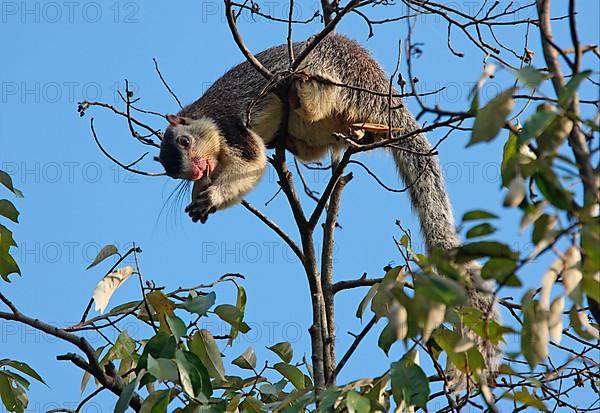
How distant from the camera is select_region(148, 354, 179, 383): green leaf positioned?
2.35m

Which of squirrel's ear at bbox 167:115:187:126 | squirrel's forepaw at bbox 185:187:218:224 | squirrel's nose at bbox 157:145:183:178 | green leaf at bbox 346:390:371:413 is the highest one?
squirrel's ear at bbox 167:115:187:126

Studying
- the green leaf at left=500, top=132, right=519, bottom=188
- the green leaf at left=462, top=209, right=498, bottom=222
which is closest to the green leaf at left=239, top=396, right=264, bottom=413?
the green leaf at left=500, top=132, right=519, bottom=188

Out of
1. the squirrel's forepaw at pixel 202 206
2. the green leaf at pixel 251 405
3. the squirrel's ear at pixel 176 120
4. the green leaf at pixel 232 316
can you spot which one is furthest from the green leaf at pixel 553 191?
the squirrel's ear at pixel 176 120

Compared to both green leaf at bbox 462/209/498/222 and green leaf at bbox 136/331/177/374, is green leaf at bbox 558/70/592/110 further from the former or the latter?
green leaf at bbox 136/331/177/374

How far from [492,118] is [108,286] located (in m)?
1.82

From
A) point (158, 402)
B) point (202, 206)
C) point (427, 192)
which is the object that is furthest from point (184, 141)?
point (158, 402)

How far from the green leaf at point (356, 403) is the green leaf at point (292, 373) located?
1033mm

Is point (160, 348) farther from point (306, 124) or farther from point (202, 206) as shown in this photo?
point (306, 124)

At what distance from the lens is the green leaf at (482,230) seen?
1.66 m

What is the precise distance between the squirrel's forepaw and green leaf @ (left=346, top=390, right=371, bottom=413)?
9.33ft

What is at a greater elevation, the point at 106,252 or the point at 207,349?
the point at 106,252

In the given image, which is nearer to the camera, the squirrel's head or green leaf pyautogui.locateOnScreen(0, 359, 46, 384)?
green leaf pyautogui.locateOnScreen(0, 359, 46, 384)

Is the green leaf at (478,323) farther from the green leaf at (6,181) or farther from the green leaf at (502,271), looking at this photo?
the green leaf at (6,181)

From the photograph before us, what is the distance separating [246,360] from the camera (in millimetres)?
3299
